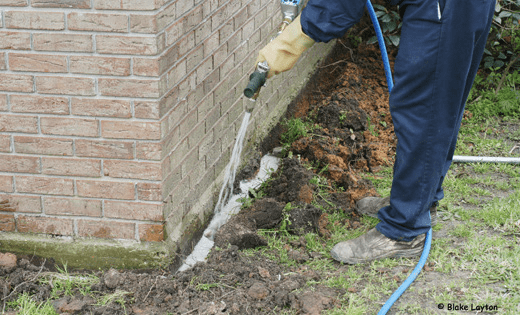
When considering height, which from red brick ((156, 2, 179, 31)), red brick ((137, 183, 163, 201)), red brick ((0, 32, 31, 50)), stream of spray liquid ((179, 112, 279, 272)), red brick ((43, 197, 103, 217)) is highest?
red brick ((156, 2, 179, 31))

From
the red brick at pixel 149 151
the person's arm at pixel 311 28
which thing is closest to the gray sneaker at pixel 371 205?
the person's arm at pixel 311 28

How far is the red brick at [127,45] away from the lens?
2555 mm

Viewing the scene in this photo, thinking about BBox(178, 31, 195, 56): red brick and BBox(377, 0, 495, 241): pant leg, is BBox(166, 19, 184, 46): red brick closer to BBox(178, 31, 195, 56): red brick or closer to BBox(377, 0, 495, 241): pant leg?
BBox(178, 31, 195, 56): red brick

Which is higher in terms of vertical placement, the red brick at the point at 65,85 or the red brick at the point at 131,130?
the red brick at the point at 65,85

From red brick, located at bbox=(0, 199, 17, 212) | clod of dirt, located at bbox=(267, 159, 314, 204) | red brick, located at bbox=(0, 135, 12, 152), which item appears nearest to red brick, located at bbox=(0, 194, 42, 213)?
red brick, located at bbox=(0, 199, 17, 212)

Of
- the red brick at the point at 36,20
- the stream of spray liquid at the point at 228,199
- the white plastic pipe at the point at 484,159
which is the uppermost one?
the red brick at the point at 36,20

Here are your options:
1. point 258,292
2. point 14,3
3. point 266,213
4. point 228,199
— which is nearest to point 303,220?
point 266,213

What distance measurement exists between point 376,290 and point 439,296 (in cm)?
30

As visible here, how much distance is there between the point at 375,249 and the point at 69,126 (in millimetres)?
1694

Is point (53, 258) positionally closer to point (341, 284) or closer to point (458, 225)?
point (341, 284)

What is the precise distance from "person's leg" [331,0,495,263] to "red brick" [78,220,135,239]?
1104mm

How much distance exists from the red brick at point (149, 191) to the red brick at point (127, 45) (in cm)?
63

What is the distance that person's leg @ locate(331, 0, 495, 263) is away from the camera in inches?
105

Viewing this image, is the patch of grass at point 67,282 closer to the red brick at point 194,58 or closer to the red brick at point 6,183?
the red brick at point 6,183
